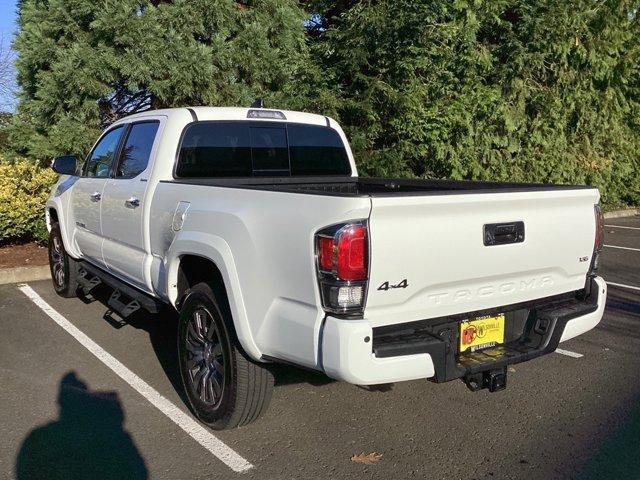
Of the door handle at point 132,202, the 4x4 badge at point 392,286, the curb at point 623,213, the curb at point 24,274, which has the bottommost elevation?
the curb at point 623,213

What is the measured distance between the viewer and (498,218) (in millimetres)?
3146

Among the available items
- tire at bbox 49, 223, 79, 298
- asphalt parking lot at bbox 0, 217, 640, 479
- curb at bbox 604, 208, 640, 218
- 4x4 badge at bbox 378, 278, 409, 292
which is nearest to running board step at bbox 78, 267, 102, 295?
tire at bbox 49, 223, 79, 298

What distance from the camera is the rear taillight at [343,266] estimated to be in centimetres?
271

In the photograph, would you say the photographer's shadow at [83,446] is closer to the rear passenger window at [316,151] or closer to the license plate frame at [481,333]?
the license plate frame at [481,333]

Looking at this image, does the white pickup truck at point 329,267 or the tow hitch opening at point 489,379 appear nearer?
the white pickup truck at point 329,267

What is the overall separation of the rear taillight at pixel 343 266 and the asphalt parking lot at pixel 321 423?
42.0 inches

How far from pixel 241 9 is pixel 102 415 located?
8.67 m

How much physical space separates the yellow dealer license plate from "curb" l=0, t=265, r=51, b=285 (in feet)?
21.1

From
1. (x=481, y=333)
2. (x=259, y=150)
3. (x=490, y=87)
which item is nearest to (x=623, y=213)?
(x=490, y=87)

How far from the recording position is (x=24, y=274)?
772 cm

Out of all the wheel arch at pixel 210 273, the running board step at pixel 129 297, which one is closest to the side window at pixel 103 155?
Answer: the running board step at pixel 129 297

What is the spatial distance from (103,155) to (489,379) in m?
4.09

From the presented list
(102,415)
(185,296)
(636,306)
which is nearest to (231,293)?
(185,296)

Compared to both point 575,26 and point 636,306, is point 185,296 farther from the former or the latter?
point 575,26
